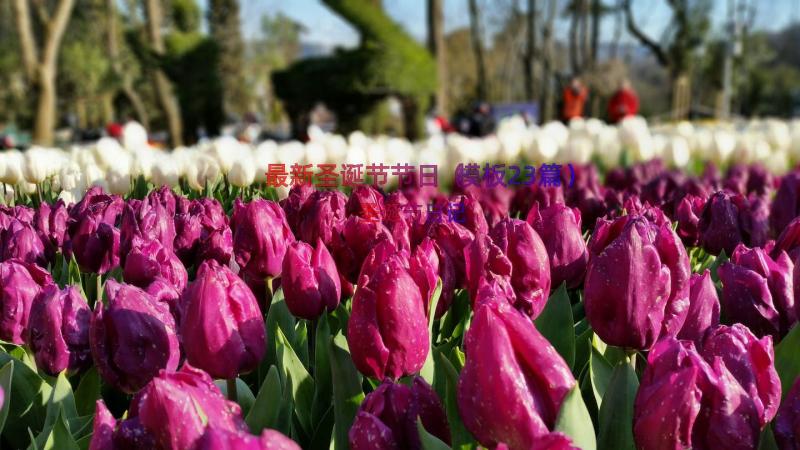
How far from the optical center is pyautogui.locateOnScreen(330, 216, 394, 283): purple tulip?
1457 millimetres

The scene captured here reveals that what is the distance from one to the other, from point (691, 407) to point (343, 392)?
0.44m

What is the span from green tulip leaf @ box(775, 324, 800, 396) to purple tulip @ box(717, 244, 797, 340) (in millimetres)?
69

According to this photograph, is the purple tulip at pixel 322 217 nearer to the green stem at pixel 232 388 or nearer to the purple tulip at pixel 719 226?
the green stem at pixel 232 388

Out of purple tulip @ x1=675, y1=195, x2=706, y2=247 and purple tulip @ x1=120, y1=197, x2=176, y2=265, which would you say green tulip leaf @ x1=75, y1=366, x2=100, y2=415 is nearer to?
purple tulip @ x1=120, y1=197, x2=176, y2=265

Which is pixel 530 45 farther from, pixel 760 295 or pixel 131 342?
pixel 131 342

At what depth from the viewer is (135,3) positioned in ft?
113

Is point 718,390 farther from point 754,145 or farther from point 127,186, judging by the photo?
point 754,145

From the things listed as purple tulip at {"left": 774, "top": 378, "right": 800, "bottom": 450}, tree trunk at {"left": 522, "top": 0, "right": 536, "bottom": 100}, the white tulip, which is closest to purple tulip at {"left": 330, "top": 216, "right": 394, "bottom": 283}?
purple tulip at {"left": 774, "top": 378, "right": 800, "bottom": 450}

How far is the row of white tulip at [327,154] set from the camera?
3256 millimetres

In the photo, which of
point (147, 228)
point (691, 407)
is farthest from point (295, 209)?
point (691, 407)

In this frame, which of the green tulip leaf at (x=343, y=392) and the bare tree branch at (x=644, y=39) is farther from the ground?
the bare tree branch at (x=644, y=39)

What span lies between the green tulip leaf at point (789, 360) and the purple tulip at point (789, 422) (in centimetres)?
29

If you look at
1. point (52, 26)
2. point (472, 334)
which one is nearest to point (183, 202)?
point (472, 334)

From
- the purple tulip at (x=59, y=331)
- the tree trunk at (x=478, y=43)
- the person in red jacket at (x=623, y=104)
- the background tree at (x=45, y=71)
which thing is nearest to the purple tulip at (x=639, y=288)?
the purple tulip at (x=59, y=331)
